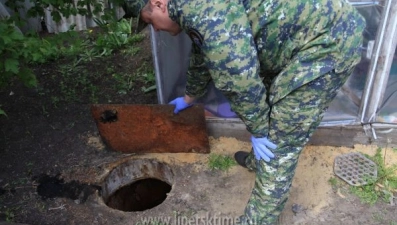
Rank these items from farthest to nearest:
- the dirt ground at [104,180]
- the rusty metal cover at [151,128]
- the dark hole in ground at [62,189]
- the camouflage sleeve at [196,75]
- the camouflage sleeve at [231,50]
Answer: the rusty metal cover at [151,128] → the dark hole in ground at [62,189] → the dirt ground at [104,180] → the camouflage sleeve at [196,75] → the camouflage sleeve at [231,50]

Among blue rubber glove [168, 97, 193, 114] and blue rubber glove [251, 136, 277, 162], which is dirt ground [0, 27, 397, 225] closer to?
blue rubber glove [168, 97, 193, 114]

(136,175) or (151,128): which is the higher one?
(151,128)

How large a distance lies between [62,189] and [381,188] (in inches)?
93.3

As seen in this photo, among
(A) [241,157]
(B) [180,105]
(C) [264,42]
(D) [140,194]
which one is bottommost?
(D) [140,194]

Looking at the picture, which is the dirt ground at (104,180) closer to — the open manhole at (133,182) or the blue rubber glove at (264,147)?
the open manhole at (133,182)

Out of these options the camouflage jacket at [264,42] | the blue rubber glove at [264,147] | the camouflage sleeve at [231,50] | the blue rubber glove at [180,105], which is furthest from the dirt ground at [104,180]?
the camouflage sleeve at [231,50]

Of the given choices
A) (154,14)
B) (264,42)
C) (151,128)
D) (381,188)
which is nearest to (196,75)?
(151,128)

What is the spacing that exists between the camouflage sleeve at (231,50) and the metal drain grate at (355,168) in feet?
4.70

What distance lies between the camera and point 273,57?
2.36 metres

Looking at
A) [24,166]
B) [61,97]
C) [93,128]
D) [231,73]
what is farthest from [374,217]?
[61,97]

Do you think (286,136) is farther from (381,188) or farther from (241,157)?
(381,188)

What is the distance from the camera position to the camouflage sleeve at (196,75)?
282 centimetres

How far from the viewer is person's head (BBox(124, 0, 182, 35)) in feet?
6.73

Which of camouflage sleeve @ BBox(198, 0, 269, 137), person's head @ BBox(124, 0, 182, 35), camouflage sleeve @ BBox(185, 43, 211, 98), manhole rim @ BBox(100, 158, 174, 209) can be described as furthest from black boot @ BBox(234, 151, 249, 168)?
person's head @ BBox(124, 0, 182, 35)
